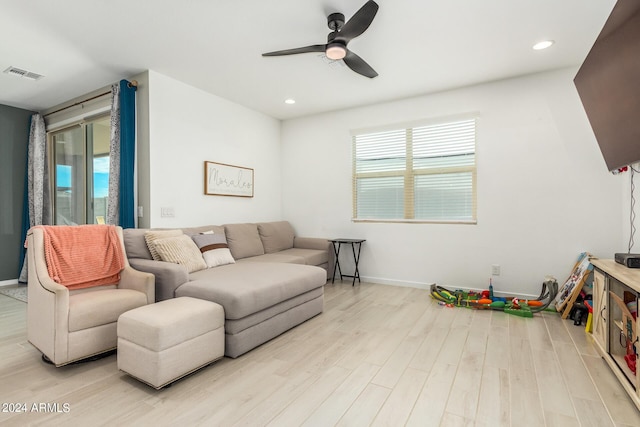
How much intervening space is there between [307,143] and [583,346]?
4.20 metres

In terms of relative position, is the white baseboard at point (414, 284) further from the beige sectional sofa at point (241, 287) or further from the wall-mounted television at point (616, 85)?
the wall-mounted television at point (616, 85)

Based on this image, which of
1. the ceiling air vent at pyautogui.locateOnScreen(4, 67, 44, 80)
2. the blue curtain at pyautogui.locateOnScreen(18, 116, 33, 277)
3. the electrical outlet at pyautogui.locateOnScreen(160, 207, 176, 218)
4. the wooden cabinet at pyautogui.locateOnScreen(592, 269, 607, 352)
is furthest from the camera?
the blue curtain at pyautogui.locateOnScreen(18, 116, 33, 277)

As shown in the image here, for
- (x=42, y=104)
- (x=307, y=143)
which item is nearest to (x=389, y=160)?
(x=307, y=143)

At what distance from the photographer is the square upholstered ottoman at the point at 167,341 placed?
1.87 metres

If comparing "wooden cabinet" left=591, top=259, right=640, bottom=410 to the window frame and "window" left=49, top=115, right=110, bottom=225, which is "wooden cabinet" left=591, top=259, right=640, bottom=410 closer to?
the window frame

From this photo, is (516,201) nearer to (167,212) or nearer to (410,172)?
(410,172)

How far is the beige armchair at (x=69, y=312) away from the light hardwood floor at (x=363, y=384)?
142 millimetres

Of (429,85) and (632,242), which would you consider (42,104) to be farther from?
(632,242)

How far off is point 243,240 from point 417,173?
253 cm

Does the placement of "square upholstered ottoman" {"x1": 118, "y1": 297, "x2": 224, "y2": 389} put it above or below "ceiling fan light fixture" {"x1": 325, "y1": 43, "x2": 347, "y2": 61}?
Result: below

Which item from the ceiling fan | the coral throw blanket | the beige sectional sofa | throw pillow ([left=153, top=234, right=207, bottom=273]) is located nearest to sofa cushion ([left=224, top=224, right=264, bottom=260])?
the beige sectional sofa

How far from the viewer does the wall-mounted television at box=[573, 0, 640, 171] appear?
1814 mm

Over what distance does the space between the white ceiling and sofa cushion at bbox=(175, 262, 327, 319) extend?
2.12m

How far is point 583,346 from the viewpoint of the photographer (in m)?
2.50
